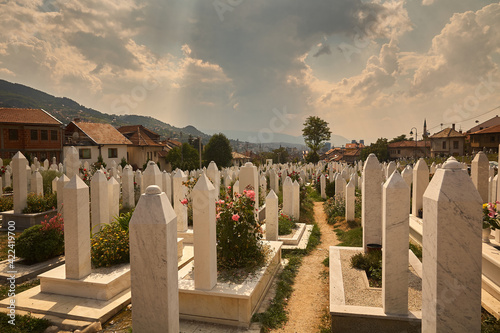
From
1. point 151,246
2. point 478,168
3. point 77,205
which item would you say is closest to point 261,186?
point 478,168

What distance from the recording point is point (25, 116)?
2588cm

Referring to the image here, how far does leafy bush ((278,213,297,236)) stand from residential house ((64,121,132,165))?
26.6m

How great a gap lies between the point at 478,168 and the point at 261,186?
8.52 m

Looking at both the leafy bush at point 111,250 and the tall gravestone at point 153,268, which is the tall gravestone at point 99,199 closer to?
the leafy bush at point 111,250

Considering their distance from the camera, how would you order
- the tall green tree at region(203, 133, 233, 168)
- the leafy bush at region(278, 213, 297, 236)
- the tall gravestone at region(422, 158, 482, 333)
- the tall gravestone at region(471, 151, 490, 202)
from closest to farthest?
1. the tall gravestone at region(422, 158, 482, 333)
2. the tall gravestone at region(471, 151, 490, 202)
3. the leafy bush at region(278, 213, 297, 236)
4. the tall green tree at region(203, 133, 233, 168)

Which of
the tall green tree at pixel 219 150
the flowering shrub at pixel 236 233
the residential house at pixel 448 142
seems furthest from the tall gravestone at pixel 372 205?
the residential house at pixel 448 142

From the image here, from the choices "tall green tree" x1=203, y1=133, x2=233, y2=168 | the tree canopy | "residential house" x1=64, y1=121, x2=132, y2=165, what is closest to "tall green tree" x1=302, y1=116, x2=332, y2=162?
the tree canopy

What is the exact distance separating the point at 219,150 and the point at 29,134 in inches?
808

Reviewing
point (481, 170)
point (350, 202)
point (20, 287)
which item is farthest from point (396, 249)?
point (20, 287)

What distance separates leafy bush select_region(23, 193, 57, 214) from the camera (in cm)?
1000

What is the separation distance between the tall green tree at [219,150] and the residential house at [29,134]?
56.3 ft

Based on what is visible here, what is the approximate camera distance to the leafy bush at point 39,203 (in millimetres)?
10000

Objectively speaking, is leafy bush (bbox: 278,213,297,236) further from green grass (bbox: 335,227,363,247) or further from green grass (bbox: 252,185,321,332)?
green grass (bbox: 335,227,363,247)

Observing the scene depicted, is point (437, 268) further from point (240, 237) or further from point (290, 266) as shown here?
point (290, 266)
